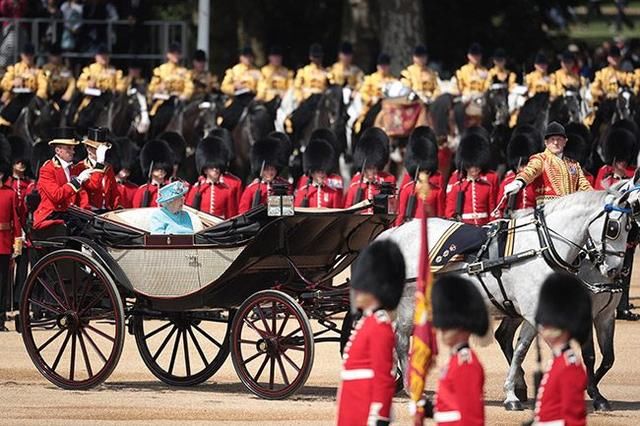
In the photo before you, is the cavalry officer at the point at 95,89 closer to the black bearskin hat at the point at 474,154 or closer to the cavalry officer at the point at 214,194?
the cavalry officer at the point at 214,194

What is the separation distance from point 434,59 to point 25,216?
44.8ft

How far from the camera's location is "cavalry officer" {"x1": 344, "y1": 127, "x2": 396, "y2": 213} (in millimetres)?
14625

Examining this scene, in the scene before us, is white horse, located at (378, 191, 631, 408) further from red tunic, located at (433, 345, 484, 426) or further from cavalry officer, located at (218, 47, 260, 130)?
cavalry officer, located at (218, 47, 260, 130)

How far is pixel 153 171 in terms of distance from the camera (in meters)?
14.9

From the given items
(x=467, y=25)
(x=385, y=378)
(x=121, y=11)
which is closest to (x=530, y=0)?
(x=467, y=25)

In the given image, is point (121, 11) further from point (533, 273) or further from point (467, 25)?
point (533, 273)

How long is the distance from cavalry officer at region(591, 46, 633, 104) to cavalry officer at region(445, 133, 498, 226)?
6104 millimetres

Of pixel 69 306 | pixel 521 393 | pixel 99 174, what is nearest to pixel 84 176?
pixel 99 174

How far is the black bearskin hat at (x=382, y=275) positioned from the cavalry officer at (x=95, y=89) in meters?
13.9

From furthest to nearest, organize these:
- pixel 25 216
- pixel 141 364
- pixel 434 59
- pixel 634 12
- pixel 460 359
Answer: pixel 634 12, pixel 434 59, pixel 25 216, pixel 141 364, pixel 460 359

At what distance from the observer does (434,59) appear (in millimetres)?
26562

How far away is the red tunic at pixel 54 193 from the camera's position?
1130cm

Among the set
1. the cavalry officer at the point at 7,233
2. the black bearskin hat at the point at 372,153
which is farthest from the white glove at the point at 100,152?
the black bearskin hat at the point at 372,153

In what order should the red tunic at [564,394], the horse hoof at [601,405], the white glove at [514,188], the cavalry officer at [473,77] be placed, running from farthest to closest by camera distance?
the cavalry officer at [473,77]
the white glove at [514,188]
the horse hoof at [601,405]
the red tunic at [564,394]
